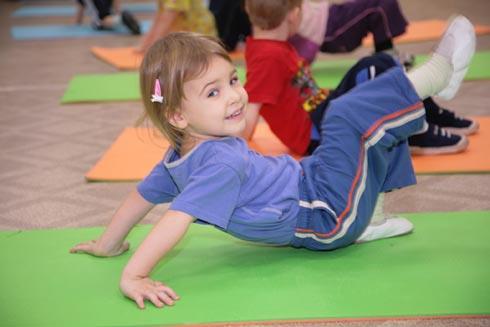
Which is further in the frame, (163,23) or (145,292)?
(163,23)

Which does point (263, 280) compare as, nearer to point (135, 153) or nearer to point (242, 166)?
point (242, 166)

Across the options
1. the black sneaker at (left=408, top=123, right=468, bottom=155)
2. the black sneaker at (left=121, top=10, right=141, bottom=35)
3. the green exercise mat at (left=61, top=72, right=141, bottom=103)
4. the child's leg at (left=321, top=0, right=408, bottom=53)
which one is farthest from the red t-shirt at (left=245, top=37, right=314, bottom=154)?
the black sneaker at (left=121, top=10, right=141, bottom=35)

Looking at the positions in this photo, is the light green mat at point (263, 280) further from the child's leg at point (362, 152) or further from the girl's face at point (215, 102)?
the girl's face at point (215, 102)

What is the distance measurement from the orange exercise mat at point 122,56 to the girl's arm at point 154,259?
105 inches

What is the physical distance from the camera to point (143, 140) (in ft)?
8.32

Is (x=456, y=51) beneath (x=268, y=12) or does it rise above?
above

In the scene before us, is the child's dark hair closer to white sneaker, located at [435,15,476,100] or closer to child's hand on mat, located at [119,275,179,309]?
white sneaker, located at [435,15,476,100]

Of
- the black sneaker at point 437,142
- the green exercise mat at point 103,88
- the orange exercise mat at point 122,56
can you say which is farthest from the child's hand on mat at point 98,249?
the orange exercise mat at point 122,56

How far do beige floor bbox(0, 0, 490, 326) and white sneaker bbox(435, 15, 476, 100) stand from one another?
33cm

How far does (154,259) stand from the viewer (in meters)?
1.37

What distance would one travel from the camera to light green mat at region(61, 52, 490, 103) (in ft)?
10.8

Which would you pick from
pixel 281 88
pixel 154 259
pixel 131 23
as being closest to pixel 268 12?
pixel 281 88

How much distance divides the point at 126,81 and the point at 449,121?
5.85ft

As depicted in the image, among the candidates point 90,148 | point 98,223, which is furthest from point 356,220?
point 90,148
